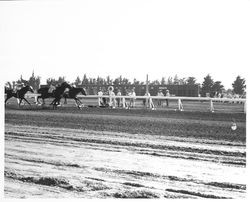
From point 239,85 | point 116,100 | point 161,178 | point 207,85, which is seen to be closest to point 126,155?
point 161,178

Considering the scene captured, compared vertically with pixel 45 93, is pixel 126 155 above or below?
below

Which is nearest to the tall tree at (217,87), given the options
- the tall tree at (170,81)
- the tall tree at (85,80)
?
the tall tree at (170,81)

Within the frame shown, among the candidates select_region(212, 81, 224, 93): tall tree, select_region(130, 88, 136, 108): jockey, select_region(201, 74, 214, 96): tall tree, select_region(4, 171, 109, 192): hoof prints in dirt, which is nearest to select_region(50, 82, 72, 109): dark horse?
select_region(130, 88, 136, 108): jockey

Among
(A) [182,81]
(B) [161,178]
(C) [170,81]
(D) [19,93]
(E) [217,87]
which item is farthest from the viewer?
(D) [19,93]

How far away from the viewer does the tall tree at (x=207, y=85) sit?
5.68 meters

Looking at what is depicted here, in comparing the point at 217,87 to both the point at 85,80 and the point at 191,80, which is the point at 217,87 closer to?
the point at 191,80

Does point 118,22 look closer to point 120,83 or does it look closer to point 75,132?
point 120,83

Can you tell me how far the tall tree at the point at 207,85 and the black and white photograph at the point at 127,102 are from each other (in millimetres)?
18

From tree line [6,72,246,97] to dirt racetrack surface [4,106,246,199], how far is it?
481mm

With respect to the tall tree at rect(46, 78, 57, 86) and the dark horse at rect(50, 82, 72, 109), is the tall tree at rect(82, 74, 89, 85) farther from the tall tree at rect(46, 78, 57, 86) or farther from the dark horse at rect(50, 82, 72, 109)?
the tall tree at rect(46, 78, 57, 86)

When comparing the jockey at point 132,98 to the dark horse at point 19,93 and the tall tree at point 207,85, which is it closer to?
Result: the tall tree at point 207,85

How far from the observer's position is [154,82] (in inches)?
239

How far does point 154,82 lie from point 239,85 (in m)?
1.48

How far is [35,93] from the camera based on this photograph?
6387 mm
